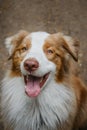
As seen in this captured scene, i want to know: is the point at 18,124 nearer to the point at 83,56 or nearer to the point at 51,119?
the point at 51,119

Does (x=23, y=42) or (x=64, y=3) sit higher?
(x=23, y=42)

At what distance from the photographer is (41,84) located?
155 inches

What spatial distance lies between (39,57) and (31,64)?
0.14 metres

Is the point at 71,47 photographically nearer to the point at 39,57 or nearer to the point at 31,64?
the point at 39,57

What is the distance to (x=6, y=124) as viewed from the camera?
14.6 ft

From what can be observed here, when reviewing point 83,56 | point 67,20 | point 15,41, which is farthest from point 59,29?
point 15,41

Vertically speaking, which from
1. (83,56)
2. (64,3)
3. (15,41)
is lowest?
(83,56)

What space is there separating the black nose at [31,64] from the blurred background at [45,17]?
7.63ft

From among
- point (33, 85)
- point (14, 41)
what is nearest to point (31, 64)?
point (33, 85)

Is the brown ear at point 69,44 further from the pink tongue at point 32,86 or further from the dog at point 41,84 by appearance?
the pink tongue at point 32,86

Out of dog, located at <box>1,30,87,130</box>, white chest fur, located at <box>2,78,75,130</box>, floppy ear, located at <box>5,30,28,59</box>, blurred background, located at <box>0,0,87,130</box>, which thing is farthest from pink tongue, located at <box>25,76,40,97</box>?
blurred background, located at <box>0,0,87,130</box>

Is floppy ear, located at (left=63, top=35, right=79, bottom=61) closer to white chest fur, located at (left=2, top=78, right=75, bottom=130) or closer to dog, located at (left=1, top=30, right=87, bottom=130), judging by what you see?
dog, located at (left=1, top=30, right=87, bottom=130)

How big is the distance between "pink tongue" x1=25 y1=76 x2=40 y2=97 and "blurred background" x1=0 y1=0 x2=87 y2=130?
2176 mm

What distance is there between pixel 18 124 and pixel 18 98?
0.31 m
